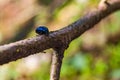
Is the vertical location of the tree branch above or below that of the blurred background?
below

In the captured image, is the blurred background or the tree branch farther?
the blurred background

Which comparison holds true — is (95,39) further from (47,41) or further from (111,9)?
(47,41)

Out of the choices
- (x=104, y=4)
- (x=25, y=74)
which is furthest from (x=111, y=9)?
A: (x=25, y=74)

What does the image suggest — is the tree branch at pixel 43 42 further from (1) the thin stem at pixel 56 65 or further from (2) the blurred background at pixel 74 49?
(2) the blurred background at pixel 74 49

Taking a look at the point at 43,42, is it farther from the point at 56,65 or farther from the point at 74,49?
the point at 74,49

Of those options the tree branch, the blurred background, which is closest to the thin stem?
the tree branch

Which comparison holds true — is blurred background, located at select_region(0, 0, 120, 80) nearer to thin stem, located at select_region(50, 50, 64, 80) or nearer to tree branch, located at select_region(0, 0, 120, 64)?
tree branch, located at select_region(0, 0, 120, 64)

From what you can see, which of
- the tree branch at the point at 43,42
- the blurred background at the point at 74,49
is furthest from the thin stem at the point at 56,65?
the blurred background at the point at 74,49
